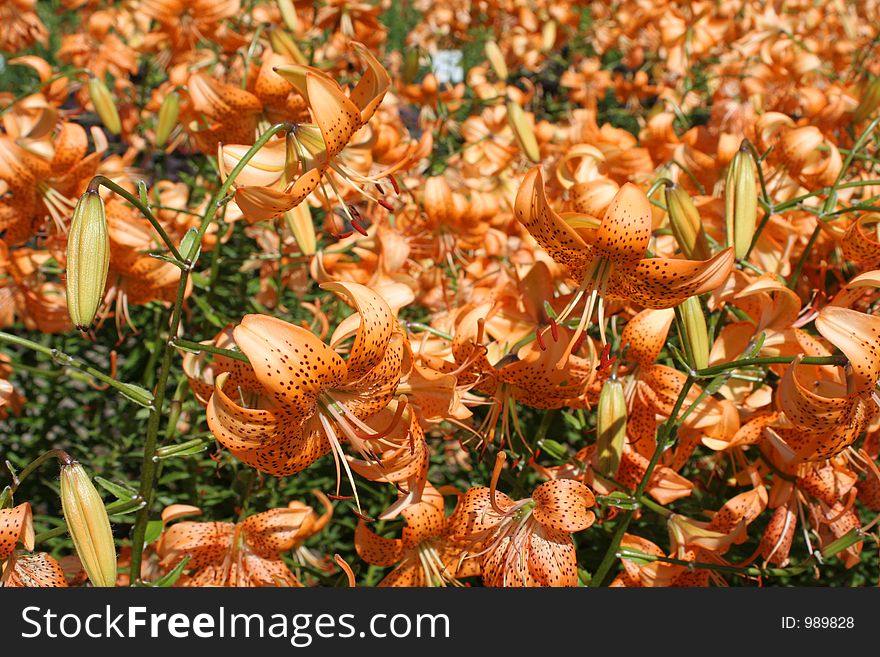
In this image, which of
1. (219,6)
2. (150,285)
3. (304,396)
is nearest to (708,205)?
(304,396)

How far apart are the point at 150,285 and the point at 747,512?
1006 mm

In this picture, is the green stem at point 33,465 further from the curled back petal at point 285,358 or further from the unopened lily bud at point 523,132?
the unopened lily bud at point 523,132

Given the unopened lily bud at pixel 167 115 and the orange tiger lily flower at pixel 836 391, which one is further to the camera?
the unopened lily bud at pixel 167 115

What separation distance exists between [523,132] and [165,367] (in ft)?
4.17

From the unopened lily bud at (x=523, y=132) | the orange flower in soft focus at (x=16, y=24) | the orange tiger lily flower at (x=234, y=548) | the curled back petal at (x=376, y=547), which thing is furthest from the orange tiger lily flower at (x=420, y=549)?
the orange flower in soft focus at (x=16, y=24)

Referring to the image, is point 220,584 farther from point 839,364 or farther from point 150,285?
point 839,364

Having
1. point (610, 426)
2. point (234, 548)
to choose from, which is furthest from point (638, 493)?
point (234, 548)

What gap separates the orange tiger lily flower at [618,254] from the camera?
3.02 ft

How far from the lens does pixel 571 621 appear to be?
3.44 feet

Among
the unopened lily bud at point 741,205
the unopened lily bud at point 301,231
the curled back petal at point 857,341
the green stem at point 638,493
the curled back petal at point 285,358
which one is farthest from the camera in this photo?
the unopened lily bud at point 301,231

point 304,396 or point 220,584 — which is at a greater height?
point 304,396

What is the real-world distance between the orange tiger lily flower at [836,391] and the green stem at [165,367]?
0.67 metres

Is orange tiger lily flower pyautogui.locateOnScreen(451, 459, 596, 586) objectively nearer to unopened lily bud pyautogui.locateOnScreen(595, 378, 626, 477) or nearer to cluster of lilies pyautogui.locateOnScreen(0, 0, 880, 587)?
cluster of lilies pyautogui.locateOnScreen(0, 0, 880, 587)

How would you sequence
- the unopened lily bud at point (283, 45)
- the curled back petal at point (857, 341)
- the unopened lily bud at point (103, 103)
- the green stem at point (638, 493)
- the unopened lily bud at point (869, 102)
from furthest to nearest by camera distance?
the unopened lily bud at point (103, 103), the unopened lily bud at point (869, 102), the unopened lily bud at point (283, 45), the green stem at point (638, 493), the curled back petal at point (857, 341)
